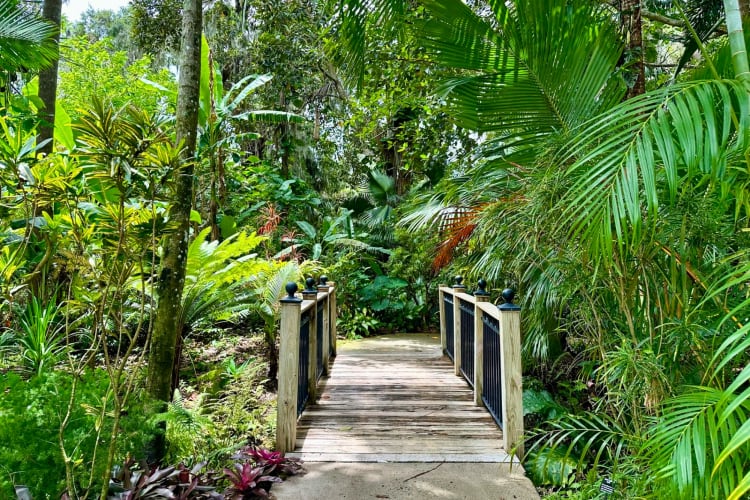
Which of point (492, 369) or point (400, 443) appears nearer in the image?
point (400, 443)

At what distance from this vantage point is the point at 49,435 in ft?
5.98

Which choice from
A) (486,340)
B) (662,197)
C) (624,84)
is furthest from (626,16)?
(486,340)

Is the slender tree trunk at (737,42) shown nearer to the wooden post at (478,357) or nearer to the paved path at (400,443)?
the paved path at (400,443)

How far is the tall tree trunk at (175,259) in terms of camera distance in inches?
97.0

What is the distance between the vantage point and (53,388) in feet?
6.57

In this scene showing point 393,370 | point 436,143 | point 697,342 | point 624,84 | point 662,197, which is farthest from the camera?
point 436,143

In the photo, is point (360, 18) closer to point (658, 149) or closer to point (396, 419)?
point (658, 149)

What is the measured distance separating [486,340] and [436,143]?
12.3ft

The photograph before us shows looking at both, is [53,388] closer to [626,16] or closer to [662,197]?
[662,197]

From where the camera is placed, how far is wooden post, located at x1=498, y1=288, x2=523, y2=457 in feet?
8.61

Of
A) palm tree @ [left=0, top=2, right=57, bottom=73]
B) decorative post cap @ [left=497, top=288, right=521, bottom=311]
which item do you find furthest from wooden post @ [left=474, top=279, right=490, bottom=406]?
palm tree @ [left=0, top=2, right=57, bottom=73]

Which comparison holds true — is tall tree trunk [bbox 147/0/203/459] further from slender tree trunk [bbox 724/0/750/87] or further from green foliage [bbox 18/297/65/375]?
slender tree trunk [bbox 724/0/750/87]

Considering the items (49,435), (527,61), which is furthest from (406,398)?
(527,61)

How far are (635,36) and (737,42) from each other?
187 cm
